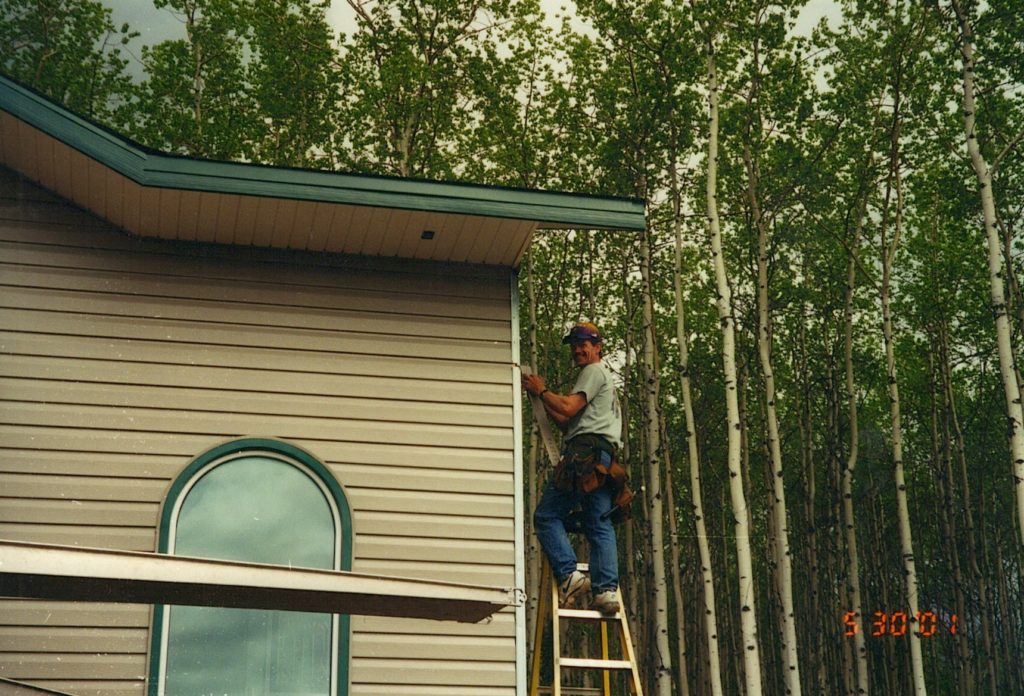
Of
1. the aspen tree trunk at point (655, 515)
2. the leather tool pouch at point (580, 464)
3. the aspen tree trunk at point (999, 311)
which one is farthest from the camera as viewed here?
the aspen tree trunk at point (655, 515)

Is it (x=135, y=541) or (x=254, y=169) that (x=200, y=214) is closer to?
(x=254, y=169)

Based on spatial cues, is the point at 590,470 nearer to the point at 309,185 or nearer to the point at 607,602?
the point at 607,602

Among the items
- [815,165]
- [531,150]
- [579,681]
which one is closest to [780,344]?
[815,165]

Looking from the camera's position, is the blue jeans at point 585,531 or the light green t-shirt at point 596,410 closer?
the blue jeans at point 585,531

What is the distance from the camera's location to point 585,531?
19.5 ft

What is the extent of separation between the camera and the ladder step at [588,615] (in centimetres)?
549

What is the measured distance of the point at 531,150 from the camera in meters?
21.6

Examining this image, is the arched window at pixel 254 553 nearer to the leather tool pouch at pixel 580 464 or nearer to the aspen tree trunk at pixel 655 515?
the leather tool pouch at pixel 580 464

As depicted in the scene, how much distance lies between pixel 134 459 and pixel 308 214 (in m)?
1.78

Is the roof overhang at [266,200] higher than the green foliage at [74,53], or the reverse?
the green foliage at [74,53]

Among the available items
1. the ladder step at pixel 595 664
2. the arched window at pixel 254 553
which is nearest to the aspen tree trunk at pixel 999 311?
the ladder step at pixel 595 664

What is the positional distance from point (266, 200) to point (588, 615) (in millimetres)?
3012

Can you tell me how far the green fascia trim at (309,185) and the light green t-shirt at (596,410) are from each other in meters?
0.96

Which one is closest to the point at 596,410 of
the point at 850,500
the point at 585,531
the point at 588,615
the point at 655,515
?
the point at 585,531
